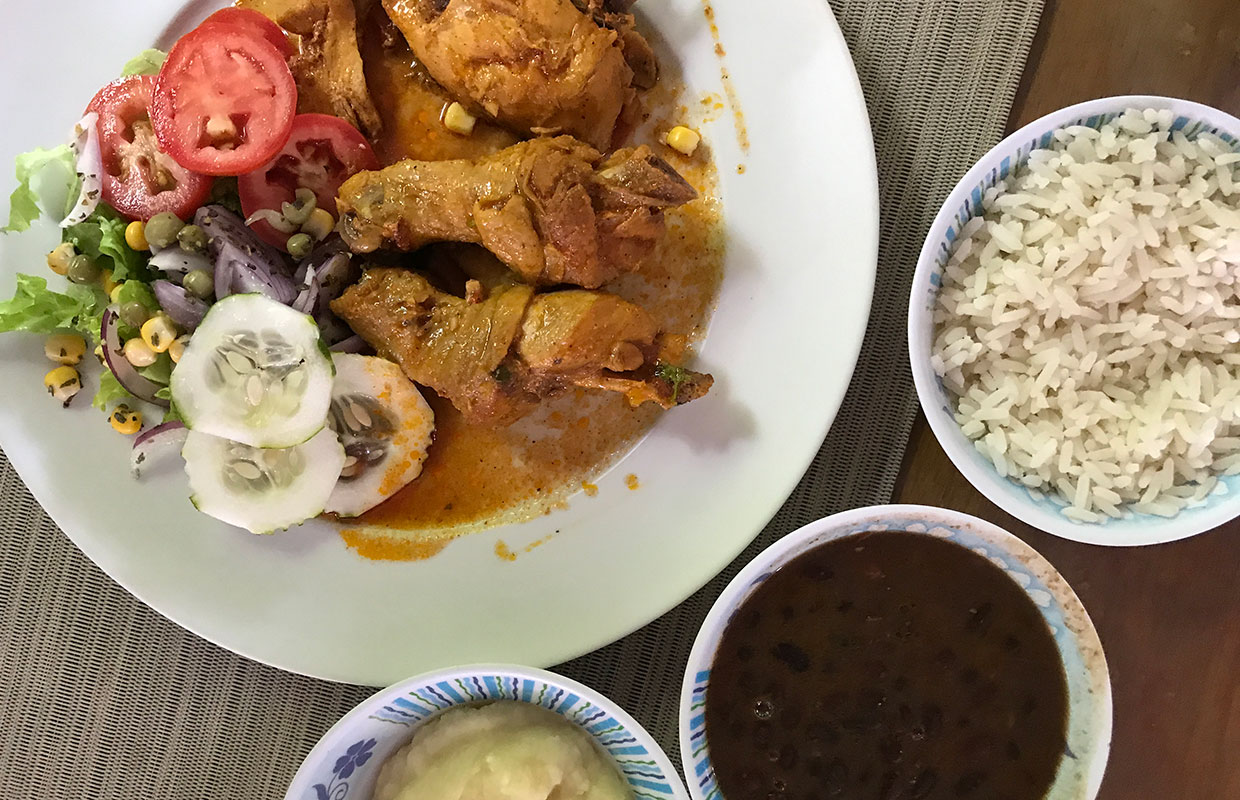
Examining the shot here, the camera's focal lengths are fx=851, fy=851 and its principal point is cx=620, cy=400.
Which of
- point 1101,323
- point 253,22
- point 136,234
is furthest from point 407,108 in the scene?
point 1101,323

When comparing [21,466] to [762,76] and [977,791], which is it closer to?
[762,76]

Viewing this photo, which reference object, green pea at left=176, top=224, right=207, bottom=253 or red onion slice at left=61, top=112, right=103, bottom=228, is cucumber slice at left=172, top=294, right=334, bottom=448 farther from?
red onion slice at left=61, top=112, right=103, bottom=228

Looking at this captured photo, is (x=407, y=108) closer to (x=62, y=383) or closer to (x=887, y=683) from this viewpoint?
(x=62, y=383)

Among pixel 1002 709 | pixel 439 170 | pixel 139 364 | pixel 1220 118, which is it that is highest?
pixel 1220 118

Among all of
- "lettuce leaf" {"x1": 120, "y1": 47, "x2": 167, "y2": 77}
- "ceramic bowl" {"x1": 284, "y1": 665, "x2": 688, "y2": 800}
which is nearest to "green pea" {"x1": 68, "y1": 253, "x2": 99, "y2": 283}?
"lettuce leaf" {"x1": 120, "y1": 47, "x2": 167, "y2": 77}

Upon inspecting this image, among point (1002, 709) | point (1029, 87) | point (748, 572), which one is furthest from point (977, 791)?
point (1029, 87)

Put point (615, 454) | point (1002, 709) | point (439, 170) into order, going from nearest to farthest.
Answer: point (1002, 709) → point (439, 170) → point (615, 454)

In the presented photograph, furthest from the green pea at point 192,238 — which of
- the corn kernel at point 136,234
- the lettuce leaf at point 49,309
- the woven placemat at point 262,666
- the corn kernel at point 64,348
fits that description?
the woven placemat at point 262,666

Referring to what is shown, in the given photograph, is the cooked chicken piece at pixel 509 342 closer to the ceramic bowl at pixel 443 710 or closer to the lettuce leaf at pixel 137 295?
the lettuce leaf at pixel 137 295
